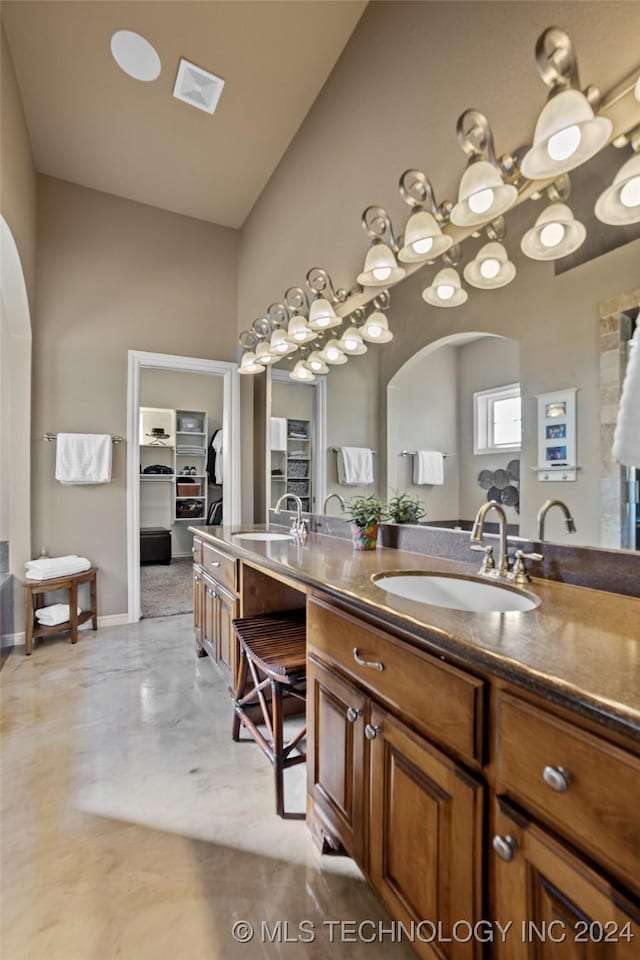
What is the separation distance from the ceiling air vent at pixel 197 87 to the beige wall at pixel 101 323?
1228 millimetres

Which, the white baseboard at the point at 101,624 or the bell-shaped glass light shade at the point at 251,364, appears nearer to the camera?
the white baseboard at the point at 101,624

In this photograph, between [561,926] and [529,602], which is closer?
[561,926]

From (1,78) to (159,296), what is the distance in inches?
63.0

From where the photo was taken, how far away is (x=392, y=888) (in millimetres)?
984

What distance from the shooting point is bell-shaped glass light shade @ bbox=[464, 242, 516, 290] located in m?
1.43

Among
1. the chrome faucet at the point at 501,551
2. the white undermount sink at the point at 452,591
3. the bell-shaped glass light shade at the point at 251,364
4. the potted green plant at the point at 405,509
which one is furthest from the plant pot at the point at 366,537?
the bell-shaped glass light shade at the point at 251,364

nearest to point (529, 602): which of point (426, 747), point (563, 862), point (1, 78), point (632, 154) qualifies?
point (426, 747)

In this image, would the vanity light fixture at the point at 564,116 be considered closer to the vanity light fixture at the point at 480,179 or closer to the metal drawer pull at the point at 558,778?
the vanity light fixture at the point at 480,179

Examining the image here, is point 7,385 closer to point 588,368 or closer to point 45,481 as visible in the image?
point 45,481

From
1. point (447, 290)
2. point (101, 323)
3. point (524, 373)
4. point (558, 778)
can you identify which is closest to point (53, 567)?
point (101, 323)

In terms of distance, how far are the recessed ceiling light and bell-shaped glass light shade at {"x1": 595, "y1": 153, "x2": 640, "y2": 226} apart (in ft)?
8.41

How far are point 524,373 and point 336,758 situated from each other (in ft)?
4.30

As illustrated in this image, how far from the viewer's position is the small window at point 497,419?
4.67 feet

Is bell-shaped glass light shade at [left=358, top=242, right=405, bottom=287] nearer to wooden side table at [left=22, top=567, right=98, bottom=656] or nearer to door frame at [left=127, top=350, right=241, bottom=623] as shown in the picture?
door frame at [left=127, top=350, right=241, bottom=623]
